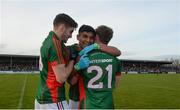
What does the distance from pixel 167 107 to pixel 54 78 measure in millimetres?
9739

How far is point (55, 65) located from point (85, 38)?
714mm

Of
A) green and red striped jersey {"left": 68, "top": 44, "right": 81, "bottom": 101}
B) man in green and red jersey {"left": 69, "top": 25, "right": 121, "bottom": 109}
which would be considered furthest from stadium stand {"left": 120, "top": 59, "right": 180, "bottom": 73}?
man in green and red jersey {"left": 69, "top": 25, "right": 121, "bottom": 109}

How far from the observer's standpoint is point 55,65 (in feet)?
14.0

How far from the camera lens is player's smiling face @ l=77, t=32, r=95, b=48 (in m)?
4.74

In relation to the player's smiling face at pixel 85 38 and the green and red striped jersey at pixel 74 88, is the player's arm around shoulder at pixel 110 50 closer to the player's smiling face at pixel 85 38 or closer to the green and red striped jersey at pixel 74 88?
the player's smiling face at pixel 85 38

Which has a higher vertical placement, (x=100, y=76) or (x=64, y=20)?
(x=64, y=20)

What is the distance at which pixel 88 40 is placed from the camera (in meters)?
4.77

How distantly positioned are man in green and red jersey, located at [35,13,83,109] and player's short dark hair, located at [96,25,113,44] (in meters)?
0.37

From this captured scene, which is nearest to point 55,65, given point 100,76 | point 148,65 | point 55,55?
point 55,55

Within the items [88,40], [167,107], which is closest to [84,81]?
[88,40]

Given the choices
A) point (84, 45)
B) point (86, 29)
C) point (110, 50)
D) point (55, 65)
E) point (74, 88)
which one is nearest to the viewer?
point (55, 65)

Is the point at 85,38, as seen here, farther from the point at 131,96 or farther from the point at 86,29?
the point at 131,96

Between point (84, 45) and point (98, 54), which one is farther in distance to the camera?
point (84, 45)

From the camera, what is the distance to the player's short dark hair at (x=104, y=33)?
451cm
